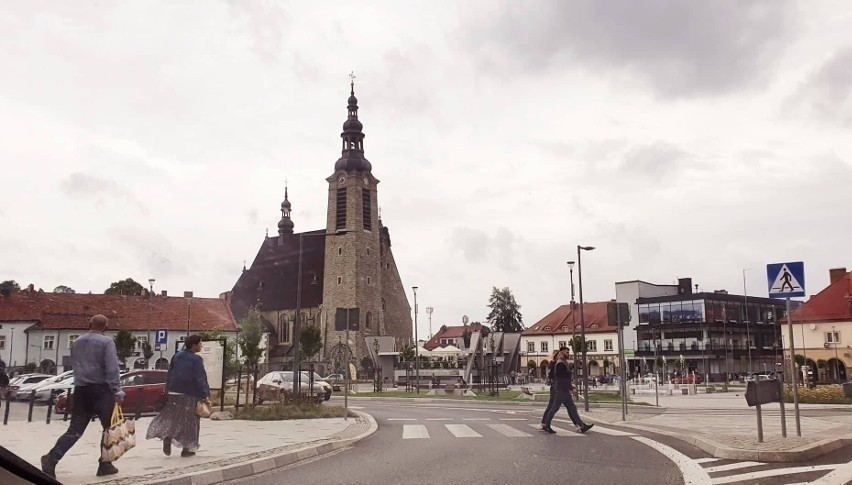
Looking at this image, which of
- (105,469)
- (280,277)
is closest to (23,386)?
(105,469)

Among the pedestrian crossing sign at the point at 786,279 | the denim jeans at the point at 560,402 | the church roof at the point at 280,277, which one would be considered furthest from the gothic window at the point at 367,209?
the pedestrian crossing sign at the point at 786,279

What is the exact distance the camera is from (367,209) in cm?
9012

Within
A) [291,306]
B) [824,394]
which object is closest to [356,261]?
[291,306]

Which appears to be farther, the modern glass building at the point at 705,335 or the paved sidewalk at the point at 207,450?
the modern glass building at the point at 705,335

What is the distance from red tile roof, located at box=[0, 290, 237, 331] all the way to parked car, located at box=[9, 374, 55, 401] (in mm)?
28360

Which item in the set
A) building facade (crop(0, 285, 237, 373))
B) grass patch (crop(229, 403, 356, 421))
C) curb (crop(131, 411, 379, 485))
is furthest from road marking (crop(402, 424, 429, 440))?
building facade (crop(0, 285, 237, 373))

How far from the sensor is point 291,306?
311ft

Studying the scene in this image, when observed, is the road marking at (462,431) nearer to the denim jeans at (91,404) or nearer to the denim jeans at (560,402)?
the denim jeans at (560,402)

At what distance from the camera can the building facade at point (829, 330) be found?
55562mm

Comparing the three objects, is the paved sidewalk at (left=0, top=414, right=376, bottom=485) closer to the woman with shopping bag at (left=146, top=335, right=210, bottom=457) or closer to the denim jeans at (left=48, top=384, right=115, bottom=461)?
the woman with shopping bag at (left=146, top=335, right=210, bottom=457)

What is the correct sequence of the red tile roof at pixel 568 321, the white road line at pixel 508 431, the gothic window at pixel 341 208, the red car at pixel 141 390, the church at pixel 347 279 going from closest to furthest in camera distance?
1. the white road line at pixel 508 431
2. the red car at pixel 141 390
3. the red tile roof at pixel 568 321
4. the church at pixel 347 279
5. the gothic window at pixel 341 208

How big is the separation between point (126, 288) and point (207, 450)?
7890 cm

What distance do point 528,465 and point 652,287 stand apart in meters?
79.2

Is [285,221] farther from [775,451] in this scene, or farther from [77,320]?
[775,451]
